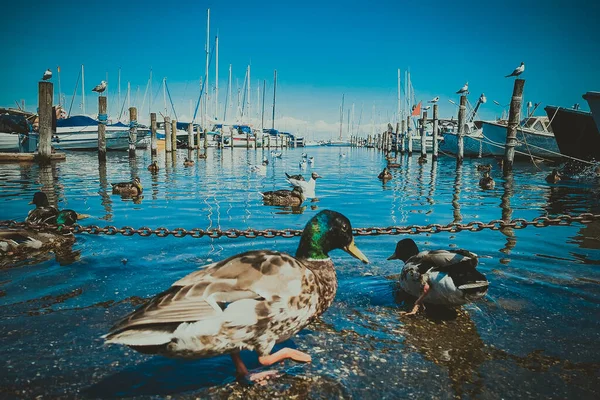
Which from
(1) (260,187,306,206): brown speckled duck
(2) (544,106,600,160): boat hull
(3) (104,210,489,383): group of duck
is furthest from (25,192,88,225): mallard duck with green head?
(2) (544,106,600,160): boat hull

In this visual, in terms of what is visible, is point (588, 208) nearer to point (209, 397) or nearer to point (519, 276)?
point (519, 276)

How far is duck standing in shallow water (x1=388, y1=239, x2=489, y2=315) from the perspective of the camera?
3628 millimetres

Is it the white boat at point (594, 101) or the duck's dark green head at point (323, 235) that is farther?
the white boat at point (594, 101)

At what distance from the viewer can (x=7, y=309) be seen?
3.86 meters

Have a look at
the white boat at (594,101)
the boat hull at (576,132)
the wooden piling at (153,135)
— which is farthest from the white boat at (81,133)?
the white boat at (594,101)

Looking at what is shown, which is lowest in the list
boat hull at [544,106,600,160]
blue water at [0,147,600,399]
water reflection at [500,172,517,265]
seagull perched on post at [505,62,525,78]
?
blue water at [0,147,600,399]

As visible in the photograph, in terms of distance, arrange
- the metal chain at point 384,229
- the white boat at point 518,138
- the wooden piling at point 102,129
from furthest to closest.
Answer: the white boat at point 518,138
the wooden piling at point 102,129
the metal chain at point 384,229

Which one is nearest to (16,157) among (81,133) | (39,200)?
(39,200)

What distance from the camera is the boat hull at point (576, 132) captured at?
59.4 ft

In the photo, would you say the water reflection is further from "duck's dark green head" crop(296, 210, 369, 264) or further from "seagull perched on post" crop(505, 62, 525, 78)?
"seagull perched on post" crop(505, 62, 525, 78)

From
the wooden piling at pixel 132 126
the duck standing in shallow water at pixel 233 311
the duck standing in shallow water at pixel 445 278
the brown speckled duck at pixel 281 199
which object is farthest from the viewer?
the wooden piling at pixel 132 126

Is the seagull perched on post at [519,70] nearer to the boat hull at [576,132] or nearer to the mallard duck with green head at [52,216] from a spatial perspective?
the boat hull at [576,132]

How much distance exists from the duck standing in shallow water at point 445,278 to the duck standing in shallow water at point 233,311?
4.49 feet

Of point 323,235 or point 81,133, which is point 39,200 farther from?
point 81,133
